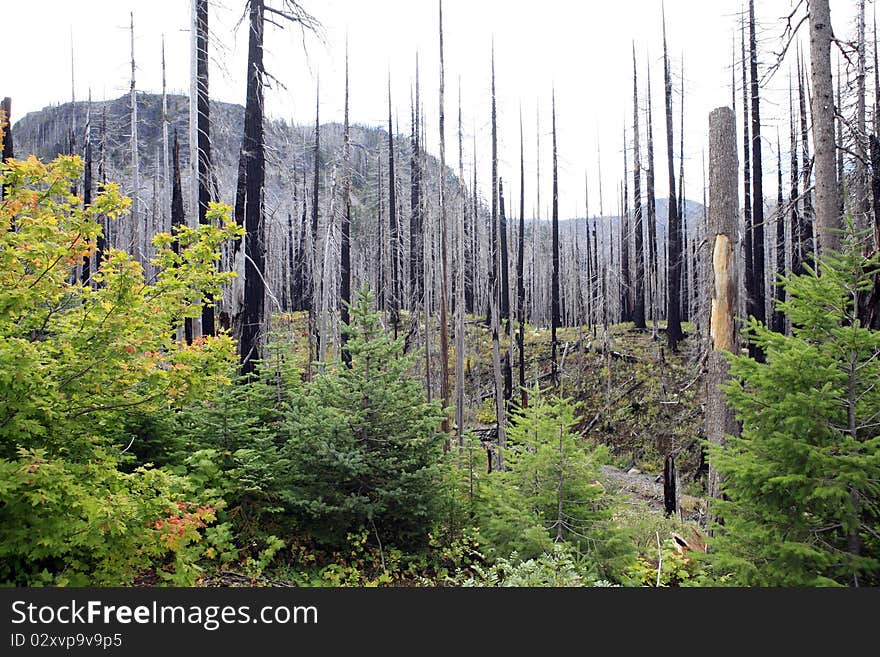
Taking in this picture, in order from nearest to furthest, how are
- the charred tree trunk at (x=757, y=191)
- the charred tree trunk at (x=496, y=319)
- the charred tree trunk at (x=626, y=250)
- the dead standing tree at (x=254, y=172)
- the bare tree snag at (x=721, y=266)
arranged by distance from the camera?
the bare tree snag at (x=721, y=266) → the dead standing tree at (x=254, y=172) → the charred tree trunk at (x=496, y=319) → the charred tree trunk at (x=757, y=191) → the charred tree trunk at (x=626, y=250)

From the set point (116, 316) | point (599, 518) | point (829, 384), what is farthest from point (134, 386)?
point (829, 384)

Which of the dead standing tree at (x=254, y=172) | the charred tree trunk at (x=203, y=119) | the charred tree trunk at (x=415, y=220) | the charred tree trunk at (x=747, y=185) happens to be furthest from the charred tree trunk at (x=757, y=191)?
the charred tree trunk at (x=203, y=119)

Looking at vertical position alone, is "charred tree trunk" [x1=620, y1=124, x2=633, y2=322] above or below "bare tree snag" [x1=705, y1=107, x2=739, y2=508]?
above

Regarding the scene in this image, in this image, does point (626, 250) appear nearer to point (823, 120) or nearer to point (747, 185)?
point (747, 185)

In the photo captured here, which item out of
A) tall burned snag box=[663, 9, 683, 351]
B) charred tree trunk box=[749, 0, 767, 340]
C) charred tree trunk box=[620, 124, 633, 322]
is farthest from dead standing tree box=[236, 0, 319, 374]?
charred tree trunk box=[620, 124, 633, 322]

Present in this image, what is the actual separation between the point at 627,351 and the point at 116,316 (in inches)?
719

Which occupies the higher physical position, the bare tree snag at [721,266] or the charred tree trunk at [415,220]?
the charred tree trunk at [415,220]

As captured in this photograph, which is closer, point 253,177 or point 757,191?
point 253,177

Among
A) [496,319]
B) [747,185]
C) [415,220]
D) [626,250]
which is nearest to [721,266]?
[496,319]

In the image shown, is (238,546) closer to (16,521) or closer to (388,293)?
(16,521)

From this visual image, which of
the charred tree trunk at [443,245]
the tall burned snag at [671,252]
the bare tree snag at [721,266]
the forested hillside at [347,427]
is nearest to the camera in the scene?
the forested hillside at [347,427]

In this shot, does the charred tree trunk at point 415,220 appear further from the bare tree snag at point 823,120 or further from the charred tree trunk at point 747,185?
the bare tree snag at point 823,120

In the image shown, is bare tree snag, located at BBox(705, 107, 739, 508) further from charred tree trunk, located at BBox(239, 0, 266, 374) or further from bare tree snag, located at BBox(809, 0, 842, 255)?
charred tree trunk, located at BBox(239, 0, 266, 374)

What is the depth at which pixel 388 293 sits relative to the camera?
Result: 72.3ft
